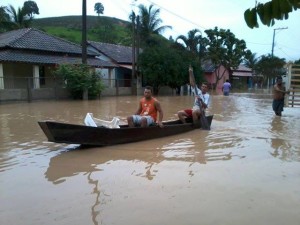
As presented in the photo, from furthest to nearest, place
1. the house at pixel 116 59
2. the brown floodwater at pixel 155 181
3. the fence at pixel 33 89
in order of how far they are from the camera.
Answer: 1. the house at pixel 116 59
2. the fence at pixel 33 89
3. the brown floodwater at pixel 155 181

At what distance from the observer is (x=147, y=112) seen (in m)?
9.16

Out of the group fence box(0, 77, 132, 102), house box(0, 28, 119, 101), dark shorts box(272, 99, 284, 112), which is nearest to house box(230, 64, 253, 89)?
fence box(0, 77, 132, 102)

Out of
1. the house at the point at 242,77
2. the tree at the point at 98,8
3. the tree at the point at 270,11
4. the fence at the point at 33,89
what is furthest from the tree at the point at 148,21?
the tree at the point at 98,8

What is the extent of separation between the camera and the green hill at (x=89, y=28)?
189 ft

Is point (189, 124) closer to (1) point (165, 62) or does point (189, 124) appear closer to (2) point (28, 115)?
(2) point (28, 115)

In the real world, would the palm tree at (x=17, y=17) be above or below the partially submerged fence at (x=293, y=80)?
above

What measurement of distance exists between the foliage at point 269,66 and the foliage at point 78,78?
Result: 35.4 m

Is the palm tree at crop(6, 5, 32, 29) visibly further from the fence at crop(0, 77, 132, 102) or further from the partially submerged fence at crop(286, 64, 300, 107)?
the partially submerged fence at crop(286, 64, 300, 107)

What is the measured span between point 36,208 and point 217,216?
7.68 ft

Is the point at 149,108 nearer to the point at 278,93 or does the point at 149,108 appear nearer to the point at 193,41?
the point at 278,93

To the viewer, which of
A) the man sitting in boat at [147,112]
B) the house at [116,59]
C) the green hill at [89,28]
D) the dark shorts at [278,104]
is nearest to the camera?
the man sitting in boat at [147,112]

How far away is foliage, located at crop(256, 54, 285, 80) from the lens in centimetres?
5259

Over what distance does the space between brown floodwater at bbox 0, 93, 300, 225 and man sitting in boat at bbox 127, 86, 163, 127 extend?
0.52 meters

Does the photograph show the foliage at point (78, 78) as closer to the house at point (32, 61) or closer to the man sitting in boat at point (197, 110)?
the house at point (32, 61)
